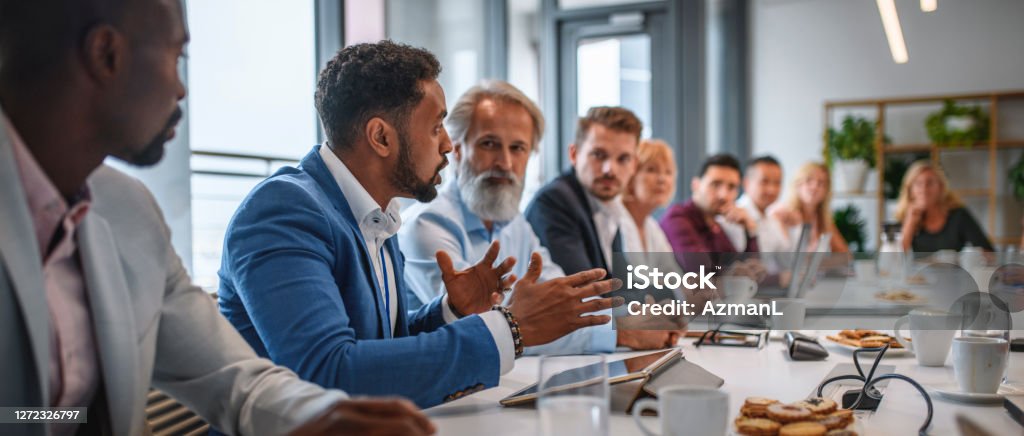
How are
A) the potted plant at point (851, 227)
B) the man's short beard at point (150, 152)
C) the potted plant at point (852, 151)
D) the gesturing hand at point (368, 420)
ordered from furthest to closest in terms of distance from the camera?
the potted plant at point (851, 227), the potted plant at point (852, 151), the man's short beard at point (150, 152), the gesturing hand at point (368, 420)

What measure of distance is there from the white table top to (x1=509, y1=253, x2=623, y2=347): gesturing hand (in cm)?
12

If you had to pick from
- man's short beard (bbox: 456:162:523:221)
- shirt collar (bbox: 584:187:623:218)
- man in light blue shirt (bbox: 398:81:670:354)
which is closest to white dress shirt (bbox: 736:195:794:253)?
shirt collar (bbox: 584:187:623:218)

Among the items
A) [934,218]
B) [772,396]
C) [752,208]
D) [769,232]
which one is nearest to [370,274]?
[772,396]

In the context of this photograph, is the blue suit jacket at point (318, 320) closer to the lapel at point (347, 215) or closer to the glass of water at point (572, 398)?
the lapel at point (347, 215)

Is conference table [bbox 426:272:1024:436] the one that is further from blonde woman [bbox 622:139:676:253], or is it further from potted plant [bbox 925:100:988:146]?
potted plant [bbox 925:100:988:146]

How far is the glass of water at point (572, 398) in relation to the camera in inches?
30.9

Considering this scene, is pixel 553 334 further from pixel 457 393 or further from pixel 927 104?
pixel 927 104

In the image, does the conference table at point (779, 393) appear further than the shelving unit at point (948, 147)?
No

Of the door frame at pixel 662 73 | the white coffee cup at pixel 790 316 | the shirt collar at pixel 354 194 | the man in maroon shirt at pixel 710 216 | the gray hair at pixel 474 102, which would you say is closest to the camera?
the shirt collar at pixel 354 194

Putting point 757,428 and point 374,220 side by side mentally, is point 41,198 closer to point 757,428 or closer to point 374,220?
point 374,220

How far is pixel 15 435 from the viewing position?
2.86ft

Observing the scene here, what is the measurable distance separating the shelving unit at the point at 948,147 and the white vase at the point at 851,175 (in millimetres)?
67

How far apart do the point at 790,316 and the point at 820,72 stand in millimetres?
6011

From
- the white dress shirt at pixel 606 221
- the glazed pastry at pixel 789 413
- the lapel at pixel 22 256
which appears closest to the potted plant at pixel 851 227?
the white dress shirt at pixel 606 221
